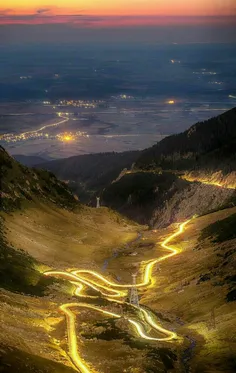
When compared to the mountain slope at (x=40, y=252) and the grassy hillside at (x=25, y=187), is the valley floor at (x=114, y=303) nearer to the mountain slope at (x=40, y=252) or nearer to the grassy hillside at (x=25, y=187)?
the mountain slope at (x=40, y=252)

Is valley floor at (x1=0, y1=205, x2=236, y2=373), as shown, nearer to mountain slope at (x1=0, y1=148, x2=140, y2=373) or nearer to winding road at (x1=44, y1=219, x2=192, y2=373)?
mountain slope at (x1=0, y1=148, x2=140, y2=373)

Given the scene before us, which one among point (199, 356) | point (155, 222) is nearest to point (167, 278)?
point (199, 356)

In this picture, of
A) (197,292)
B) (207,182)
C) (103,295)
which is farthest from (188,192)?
(197,292)

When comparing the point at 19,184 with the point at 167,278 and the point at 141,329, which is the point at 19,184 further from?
the point at 141,329

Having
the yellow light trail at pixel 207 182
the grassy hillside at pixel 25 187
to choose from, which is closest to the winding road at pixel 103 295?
Result: the grassy hillside at pixel 25 187

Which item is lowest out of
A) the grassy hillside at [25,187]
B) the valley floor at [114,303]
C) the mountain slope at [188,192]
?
the valley floor at [114,303]

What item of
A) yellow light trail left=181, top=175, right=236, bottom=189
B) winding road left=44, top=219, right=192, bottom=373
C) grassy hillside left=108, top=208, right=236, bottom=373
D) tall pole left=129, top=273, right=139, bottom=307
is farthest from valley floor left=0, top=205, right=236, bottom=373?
yellow light trail left=181, top=175, right=236, bottom=189

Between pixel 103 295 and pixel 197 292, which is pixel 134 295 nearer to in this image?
pixel 103 295

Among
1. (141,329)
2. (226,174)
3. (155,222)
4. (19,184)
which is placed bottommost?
(141,329)
